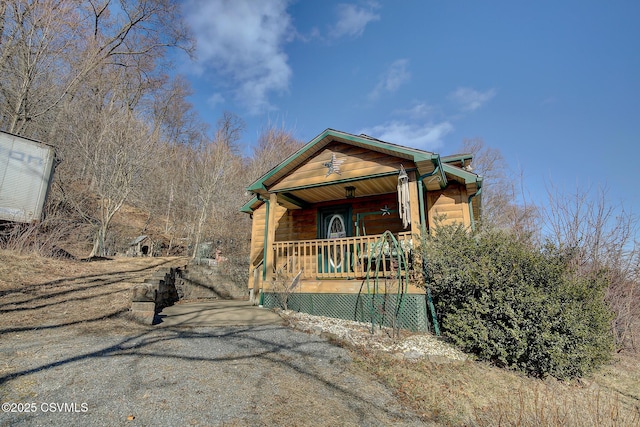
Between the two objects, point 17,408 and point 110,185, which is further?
point 110,185

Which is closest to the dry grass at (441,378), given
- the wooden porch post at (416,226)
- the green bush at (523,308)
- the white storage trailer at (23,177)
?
the green bush at (523,308)

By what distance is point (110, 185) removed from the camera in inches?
532

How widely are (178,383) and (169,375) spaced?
249 millimetres

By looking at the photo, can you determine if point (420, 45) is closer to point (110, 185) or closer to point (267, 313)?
point (267, 313)

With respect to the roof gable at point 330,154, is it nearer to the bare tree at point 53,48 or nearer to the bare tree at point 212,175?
the bare tree at point 53,48

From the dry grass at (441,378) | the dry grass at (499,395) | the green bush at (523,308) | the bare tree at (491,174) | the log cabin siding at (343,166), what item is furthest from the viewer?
the bare tree at (491,174)

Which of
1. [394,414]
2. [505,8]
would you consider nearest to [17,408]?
[394,414]

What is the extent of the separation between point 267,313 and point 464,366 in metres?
4.34

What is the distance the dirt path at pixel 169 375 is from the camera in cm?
272

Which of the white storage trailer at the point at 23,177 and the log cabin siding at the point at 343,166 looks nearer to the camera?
the log cabin siding at the point at 343,166

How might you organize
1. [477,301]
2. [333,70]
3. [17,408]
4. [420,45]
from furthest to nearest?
[333,70]
[420,45]
[477,301]
[17,408]

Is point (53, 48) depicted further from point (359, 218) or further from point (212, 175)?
point (359, 218)

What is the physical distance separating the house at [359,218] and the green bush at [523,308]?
1034 mm

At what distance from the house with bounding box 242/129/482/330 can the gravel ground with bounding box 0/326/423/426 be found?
7.35 ft
